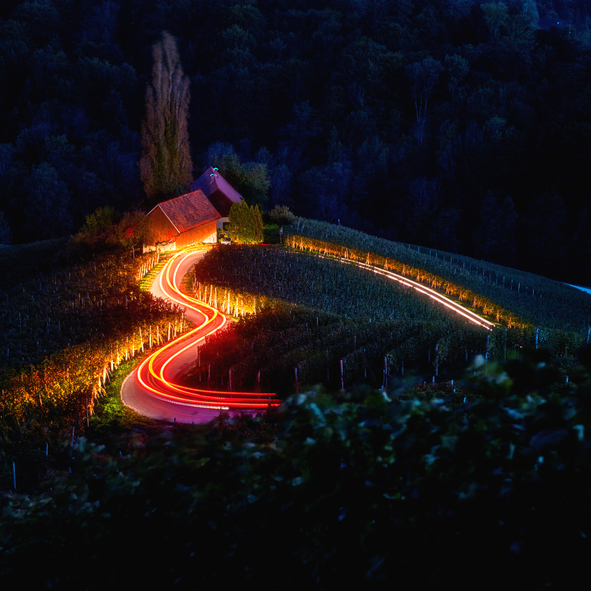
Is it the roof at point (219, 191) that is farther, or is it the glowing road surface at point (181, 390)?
the roof at point (219, 191)

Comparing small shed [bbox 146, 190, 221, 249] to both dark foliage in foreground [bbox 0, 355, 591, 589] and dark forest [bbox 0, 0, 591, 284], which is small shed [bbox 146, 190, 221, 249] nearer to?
dark forest [bbox 0, 0, 591, 284]

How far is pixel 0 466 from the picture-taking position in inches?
516

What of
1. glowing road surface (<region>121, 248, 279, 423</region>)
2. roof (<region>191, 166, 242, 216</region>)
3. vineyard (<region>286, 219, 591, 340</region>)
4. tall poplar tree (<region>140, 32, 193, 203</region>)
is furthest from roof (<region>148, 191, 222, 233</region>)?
glowing road surface (<region>121, 248, 279, 423</region>)

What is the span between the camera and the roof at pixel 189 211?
36.8 metres

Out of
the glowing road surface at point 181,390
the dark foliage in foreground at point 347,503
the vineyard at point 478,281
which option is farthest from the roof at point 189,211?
the dark foliage in foreground at point 347,503

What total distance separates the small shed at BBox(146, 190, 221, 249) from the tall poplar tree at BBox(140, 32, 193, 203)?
6426mm

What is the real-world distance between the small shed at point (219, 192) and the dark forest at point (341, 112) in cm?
347

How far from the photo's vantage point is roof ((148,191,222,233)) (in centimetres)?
3678

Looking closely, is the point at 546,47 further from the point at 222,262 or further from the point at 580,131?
the point at 222,262

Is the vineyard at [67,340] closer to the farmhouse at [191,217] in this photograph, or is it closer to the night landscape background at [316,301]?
the night landscape background at [316,301]

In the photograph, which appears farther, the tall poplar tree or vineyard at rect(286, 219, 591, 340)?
the tall poplar tree

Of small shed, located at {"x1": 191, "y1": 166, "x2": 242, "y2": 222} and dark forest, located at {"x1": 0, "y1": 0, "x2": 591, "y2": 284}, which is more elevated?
dark forest, located at {"x1": 0, "y1": 0, "x2": 591, "y2": 284}

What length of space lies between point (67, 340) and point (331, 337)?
27.6 ft

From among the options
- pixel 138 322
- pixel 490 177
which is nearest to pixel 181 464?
pixel 138 322
